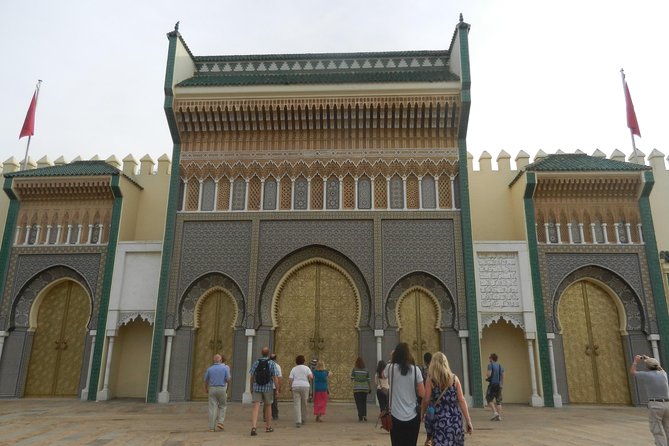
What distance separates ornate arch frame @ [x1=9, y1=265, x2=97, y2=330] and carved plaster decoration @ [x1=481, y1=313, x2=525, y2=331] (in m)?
10.5

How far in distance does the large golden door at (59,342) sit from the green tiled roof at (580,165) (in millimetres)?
13187

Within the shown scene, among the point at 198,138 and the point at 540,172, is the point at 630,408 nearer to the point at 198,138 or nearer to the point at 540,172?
the point at 540,172

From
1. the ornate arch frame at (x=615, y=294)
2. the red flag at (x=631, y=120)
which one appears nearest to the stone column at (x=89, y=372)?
the ornate arch frame at (x=615, y=294)

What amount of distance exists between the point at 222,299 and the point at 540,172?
928cm

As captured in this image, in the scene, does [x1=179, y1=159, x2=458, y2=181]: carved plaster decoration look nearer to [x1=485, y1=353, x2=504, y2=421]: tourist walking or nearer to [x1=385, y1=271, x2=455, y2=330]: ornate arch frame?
[x1=385, y1=271, x2=455, y2=330]: ornate arch frame

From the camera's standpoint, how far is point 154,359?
1247 cm

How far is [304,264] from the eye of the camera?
13211 millimetres

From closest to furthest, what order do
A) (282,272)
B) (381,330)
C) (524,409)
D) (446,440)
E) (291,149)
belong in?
(446,440) < (524,409) < (381,330) < (282,272) < (291,149)

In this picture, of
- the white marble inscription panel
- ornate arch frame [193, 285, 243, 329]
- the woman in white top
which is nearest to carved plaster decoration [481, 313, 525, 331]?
the white marble inscription panel

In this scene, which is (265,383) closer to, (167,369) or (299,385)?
(299,385)

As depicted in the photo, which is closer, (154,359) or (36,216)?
(154,359)

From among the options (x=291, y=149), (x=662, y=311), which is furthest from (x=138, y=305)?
(x=662, y=311)

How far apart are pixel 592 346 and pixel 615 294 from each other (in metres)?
1.51

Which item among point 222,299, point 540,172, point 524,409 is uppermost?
point 540,172
